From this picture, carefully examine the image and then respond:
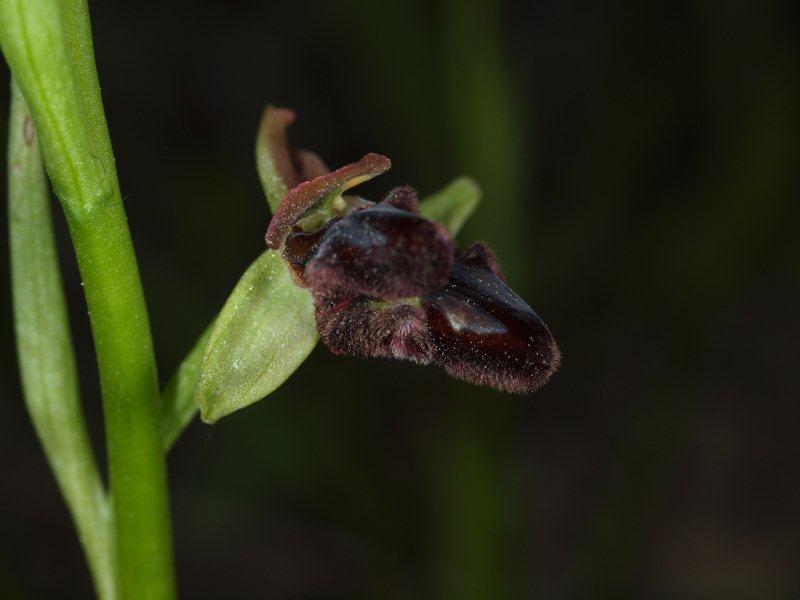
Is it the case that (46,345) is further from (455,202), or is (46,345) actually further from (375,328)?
(455,202)

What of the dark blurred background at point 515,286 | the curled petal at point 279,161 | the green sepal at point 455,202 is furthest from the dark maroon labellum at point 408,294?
the dark blurred background at point 515,286

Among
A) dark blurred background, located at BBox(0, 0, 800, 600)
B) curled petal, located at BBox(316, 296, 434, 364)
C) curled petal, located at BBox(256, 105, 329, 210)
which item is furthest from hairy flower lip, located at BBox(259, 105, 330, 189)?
dark blurred background, located at BBox(0, 0, 800, 600)

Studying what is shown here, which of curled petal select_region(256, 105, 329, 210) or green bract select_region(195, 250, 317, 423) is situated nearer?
green bract select_region(195, 250, 317, 423)

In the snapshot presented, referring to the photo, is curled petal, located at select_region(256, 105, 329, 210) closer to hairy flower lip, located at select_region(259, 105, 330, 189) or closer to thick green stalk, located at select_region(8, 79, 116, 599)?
hairy flower lip, located at select_region(259, 105, 330, 189)

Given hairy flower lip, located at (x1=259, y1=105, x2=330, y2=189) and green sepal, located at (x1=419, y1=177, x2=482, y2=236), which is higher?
hairy flower lip, located at (x1=259, y1=105, x2=330, y2=189)

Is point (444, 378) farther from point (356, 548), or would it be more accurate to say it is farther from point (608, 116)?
point (608, 116)

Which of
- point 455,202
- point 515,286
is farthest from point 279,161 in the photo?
point 515,286

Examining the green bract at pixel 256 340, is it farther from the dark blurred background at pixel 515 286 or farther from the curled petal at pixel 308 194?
the dark blurred background at pixel 515 286

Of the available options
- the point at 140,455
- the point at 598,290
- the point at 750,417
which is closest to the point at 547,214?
the point at 598,290

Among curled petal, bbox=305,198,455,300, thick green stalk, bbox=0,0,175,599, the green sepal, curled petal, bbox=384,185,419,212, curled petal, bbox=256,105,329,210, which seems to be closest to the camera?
thick green stalk, bbox=0,0,175,599
